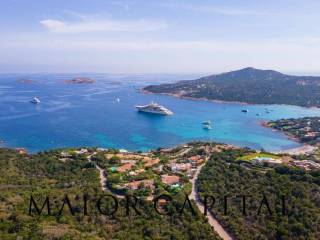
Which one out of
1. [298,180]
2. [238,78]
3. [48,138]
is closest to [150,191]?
[298,180]

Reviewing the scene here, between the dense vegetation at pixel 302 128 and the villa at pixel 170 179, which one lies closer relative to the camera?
the villa at pixel 170 179

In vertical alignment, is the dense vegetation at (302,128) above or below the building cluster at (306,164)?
below

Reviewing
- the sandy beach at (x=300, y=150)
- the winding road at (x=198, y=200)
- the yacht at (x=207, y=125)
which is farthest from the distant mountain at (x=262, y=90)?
the winding road at (x=198, y=200)

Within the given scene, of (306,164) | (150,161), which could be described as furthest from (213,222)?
(150,161)

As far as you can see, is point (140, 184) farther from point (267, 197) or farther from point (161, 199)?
point (267, 197)

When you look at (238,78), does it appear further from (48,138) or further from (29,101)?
(48,138)

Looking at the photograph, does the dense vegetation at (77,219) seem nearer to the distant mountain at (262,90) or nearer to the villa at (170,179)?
the villa at (170,179)

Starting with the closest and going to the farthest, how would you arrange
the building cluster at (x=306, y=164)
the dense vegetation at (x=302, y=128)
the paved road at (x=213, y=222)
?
the paved road at (x=213, y=222) → the building cluster at (x=306, y=164) → the dense vegetation at (x=302, y=128)
